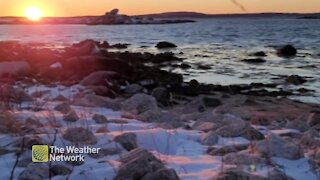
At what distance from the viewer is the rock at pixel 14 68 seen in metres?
13.0

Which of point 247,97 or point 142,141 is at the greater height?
point 142,141

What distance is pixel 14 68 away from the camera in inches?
531

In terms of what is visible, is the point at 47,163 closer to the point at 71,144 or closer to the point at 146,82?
the point at 71,144

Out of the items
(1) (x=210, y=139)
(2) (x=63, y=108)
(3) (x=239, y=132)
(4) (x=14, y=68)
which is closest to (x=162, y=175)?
(1) (x=210, y=139)

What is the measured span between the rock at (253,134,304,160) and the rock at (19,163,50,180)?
2.05m

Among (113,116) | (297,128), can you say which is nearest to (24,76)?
(113,116)

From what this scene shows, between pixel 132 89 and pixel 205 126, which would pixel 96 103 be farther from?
pixel 132 89

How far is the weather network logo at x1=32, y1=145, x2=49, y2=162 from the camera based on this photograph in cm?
438

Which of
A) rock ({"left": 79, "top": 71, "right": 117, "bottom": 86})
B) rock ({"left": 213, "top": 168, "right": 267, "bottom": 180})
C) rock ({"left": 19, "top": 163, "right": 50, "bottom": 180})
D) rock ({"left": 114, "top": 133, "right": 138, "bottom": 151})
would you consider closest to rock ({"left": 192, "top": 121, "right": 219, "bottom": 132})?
rock ({"left": 114, "top": 133, "right": 138, "bottom": 151})

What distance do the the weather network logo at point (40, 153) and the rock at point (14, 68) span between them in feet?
27.9

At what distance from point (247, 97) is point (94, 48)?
35.0 feet

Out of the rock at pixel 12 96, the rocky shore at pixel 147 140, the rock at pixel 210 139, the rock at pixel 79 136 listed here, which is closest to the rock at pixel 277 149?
the rocky shore at pixel 147 140

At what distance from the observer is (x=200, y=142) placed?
19.0 feet

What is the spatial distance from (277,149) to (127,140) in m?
1.44
